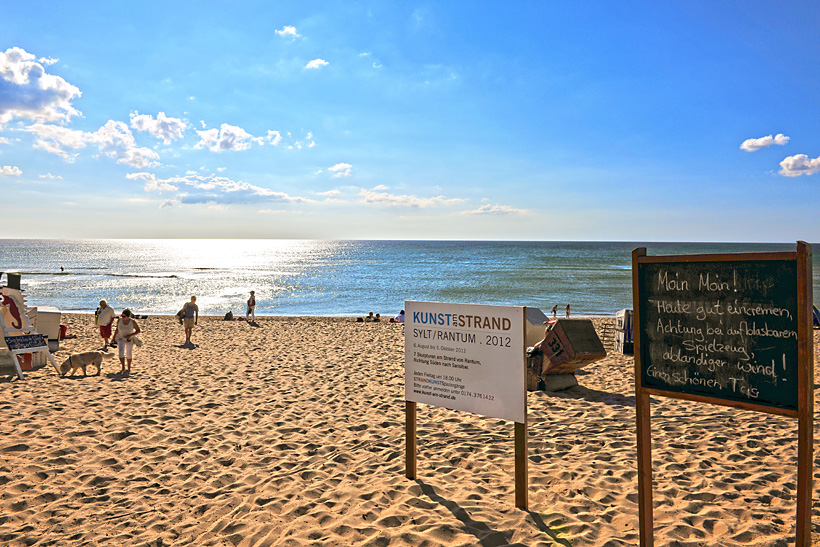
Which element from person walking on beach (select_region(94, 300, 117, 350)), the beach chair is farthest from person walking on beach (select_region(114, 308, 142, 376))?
person walking on beach (select_region(94, 300, 117, 350))

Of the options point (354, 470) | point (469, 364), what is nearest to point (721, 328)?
point (469, 364)

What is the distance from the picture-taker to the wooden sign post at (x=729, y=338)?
2936mm

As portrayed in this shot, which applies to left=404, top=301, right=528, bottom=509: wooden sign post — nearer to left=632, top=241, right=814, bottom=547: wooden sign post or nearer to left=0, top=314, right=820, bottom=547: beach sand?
left=0, top=314, right=820, bottom=547: beach sand

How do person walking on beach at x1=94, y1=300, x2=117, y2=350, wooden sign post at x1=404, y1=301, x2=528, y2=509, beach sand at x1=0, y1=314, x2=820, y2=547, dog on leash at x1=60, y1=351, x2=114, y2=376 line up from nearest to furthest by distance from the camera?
beach sand at x1=0, y1=314, x2=820, y2=547 < wooden sign post at x1=404, y1=301, x2=528, y2=509 < dog on leash at x1=60, y1=351, x2=114, y2=376 < person walking on beach at x1=94, y1=300, x2=117, y2=350

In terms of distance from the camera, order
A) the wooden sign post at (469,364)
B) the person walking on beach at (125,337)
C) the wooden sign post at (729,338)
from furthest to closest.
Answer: the person walking on beach at (125,337) < the wooden sign post at (469,364) < the wooden sign post at (729,338)

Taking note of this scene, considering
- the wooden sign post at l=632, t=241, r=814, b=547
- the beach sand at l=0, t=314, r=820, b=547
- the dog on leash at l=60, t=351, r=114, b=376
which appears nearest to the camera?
the wooden sign post at l=632, t=241, r=814, b=547

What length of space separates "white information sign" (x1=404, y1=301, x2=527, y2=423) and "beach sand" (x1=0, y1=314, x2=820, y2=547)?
90cm

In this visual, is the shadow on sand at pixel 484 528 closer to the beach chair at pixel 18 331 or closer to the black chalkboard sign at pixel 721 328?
the black chalkboard sign at pixel 721 328

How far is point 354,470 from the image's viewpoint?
4992 millimetres

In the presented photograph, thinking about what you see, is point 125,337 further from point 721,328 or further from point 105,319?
point 721,328

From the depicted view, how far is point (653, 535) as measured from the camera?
3.68 meters

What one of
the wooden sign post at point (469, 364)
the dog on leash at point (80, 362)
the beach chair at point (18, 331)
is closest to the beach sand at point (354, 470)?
the dog on leash at point (80, 362)

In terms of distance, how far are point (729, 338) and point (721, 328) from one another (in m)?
0.08

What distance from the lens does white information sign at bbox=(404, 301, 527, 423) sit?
161 inches
